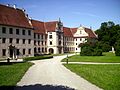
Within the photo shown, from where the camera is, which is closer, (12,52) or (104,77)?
(104,77)

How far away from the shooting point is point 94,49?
207ft

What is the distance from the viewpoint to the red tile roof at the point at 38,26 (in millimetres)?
71475

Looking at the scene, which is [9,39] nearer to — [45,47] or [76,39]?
[45,47]

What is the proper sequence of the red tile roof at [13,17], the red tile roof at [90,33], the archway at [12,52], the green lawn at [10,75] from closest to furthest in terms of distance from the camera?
the green lawn at [10,75] → the red tile roof at [13,17] → the archway at [12,52] → the red tile roof at [90,33]

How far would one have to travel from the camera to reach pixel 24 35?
188 feet

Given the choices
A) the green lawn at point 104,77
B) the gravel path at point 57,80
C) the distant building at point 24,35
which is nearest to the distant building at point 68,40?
the distant building at point 24,35

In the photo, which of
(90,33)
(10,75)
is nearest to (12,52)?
(10,75)

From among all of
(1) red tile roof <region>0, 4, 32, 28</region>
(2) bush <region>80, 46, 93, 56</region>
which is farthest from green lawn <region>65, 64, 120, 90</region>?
(2) bush <region>80, 46, 93, 56</region>

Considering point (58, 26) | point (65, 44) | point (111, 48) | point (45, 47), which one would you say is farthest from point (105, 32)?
point (45, 47)

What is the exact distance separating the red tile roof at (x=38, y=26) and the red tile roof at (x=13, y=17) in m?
11.0

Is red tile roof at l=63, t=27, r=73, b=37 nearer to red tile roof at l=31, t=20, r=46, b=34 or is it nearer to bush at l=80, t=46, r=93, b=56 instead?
red tile roof at l=31, t=20, r=46, b=34

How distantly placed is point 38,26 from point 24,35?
17315 millimetres

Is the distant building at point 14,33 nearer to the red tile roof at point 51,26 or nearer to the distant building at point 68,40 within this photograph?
the red tile roof at point 51,26

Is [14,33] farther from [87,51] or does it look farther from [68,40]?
[68,40]
